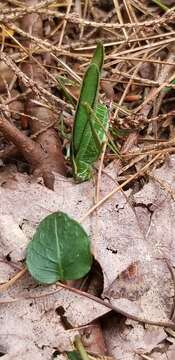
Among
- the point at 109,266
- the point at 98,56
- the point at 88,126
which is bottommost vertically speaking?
the point at 109,266

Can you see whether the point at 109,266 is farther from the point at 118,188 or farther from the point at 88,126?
the point at 88,126

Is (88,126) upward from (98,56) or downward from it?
downward

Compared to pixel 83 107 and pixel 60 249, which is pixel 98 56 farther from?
pixel 60 249

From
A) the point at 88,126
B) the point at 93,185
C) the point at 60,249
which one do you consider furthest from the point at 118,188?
the point at 60,249

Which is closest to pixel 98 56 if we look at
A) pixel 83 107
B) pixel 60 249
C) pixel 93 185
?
pixel 83 107

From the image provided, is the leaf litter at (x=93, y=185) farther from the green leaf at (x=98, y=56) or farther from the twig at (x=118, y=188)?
the green leaf at (x=98, y=56)

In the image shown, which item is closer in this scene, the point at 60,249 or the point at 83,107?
the point at 60,249

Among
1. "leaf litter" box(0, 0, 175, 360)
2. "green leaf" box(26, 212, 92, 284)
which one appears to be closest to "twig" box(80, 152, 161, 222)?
"leaf litter" box(0, 0, 175, 360)
